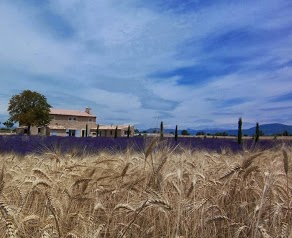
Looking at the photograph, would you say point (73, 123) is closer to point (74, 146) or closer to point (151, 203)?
point (74, 146)

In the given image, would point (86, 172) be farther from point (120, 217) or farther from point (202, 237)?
point (202, 237)

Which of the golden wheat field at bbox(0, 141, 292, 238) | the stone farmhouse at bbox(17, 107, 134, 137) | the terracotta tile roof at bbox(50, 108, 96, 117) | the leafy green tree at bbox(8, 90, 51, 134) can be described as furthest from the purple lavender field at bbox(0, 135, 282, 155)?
the terracotta tile roof at bbox(50, 108, 96, 117)

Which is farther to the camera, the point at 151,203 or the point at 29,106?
the point at 29,106

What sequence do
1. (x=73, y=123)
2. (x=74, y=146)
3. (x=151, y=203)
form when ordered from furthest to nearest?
1. (x=73, y=123)
2. (x=74, y=146)
3. (x=151, y=203)

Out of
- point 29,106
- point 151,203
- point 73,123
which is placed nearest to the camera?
point 151,203

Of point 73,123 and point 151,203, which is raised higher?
point 73,123

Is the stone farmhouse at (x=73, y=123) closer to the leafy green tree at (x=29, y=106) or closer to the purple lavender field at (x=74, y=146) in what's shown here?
the leafy green tree at (x=29, y=106)

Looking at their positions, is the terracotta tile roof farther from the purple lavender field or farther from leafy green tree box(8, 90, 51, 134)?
the purple lavender field

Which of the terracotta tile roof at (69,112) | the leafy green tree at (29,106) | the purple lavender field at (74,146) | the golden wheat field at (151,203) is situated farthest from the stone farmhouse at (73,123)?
the golden wheat field at (151,203)

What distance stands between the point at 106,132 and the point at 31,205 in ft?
231

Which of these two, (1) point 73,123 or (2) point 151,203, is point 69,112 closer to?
(1) point 73,123

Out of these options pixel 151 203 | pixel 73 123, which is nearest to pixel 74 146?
pixel 151 203

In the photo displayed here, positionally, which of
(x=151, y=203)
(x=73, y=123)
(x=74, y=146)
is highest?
(x=73, y=123)

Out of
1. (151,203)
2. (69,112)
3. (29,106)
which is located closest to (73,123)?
(69,112)
